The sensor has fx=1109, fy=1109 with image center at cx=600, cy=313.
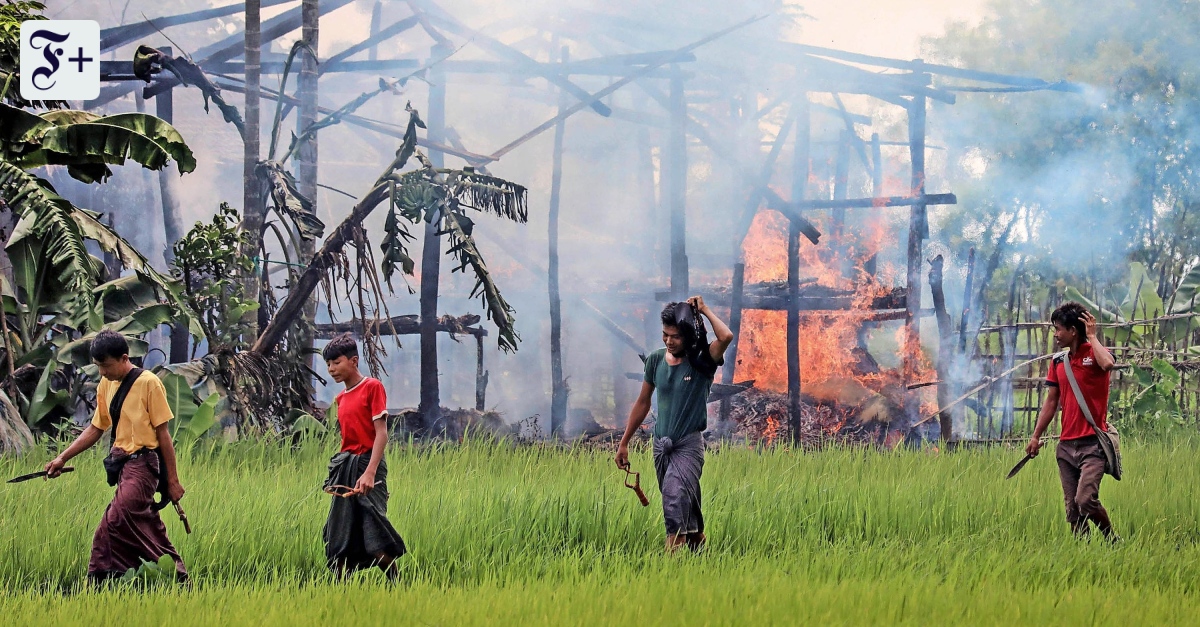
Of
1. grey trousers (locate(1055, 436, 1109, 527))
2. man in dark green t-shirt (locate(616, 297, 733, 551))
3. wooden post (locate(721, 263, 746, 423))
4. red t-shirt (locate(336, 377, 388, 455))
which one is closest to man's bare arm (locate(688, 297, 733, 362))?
man in dark green t-shirt (locate(616, 297, 733, 551))

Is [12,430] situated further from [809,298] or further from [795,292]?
[809,298]

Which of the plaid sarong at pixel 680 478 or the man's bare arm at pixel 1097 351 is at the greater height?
the man's bare arm at pixel 1097 351

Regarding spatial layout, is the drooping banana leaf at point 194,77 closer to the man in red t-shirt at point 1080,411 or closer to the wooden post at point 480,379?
the wooden post at point 480,379

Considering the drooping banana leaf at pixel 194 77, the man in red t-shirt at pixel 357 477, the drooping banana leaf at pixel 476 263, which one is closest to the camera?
the man in red t-shirt at pixel 357 477

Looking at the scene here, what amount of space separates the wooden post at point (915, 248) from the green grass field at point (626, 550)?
2.59 meters

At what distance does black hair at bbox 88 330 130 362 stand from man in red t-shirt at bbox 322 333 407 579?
0.86 m

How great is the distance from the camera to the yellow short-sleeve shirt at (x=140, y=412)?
486cm

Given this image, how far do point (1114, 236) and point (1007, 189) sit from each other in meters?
1.29

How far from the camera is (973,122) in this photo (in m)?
12.6

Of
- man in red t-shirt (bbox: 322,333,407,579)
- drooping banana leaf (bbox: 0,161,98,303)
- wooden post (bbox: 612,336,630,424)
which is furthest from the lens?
wooden post (bbox: 612,336,630,424)

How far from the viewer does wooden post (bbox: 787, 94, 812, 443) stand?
37.3 ft

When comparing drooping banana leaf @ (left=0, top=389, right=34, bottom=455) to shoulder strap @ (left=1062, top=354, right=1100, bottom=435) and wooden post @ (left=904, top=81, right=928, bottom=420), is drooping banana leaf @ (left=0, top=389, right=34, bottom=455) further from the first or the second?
wooden post @ (left=904, top=81, right=928, bottom=420)

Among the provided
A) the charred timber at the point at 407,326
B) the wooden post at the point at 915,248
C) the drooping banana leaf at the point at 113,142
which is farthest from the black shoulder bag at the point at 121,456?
the wooden post at the point at 915,248

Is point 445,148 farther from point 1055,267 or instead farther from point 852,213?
point 1055,267
